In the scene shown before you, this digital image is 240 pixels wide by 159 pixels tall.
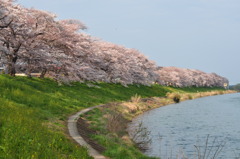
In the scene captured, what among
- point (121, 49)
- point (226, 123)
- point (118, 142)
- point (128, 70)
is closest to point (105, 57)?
point (128, 70)

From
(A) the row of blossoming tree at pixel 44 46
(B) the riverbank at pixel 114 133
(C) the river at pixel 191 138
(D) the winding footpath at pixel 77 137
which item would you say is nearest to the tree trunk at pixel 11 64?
(A) the row of blossoming tree at pixel 44 46

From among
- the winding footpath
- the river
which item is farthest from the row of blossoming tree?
the river

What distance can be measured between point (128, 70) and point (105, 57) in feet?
30.8

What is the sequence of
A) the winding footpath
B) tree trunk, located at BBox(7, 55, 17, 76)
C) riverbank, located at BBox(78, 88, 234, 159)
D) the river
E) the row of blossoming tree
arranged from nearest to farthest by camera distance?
1. the winding footpath
2. riverbank, located at BBox(78, 88, 234, 159)
3. the river
4. the row of blossoming tree
5. tree trunk, located at BBox(7, 55, 17, 76)

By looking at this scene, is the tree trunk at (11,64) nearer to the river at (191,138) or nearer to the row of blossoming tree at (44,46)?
the row of blossoming tree at (44,46)

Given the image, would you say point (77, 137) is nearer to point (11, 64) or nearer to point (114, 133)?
point (114, 133)

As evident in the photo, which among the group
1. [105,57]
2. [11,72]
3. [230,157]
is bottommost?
[230,157]

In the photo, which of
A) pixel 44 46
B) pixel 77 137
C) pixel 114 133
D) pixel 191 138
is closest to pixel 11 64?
pixel 44 46

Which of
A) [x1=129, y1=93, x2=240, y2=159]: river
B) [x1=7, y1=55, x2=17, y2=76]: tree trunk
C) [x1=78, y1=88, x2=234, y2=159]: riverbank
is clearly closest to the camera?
[x1=78, y1=88, x2=234, y2=159]: riverbank

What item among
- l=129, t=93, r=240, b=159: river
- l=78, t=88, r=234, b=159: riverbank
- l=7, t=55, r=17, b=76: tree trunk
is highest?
l=7, t=55, r=17, b=76: tree trunk

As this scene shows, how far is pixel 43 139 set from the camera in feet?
42.8

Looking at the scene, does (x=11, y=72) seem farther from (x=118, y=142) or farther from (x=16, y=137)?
(x=16, y=137)

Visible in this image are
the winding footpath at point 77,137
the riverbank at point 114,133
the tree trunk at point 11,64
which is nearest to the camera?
the winding footpath at point 77,137

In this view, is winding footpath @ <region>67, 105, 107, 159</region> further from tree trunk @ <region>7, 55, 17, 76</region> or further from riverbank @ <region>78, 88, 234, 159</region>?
tree trunk @ <region>7, 55, 17, 76</region>
